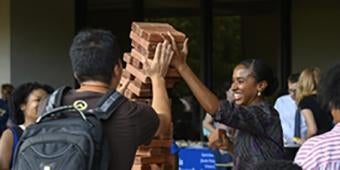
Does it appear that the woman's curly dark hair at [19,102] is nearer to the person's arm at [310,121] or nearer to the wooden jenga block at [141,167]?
the wooden jenga block at [141,167]

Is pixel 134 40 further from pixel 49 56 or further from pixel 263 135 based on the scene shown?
pixel 49 56

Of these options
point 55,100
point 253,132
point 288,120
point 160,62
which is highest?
point 160,62

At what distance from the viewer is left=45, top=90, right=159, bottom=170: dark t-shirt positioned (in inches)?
135

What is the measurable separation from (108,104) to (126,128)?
127mm

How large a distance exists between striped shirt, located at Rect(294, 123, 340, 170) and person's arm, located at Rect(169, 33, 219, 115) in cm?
76

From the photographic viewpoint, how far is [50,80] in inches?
489

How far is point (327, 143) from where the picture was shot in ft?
12.0

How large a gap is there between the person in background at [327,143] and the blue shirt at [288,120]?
4650mm

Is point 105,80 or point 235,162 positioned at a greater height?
point 105,80

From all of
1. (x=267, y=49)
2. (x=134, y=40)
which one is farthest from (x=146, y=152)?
(x=267, y=49)

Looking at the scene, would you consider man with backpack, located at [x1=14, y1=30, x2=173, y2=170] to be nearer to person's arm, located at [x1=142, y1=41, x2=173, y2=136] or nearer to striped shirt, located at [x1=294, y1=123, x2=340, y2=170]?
person's arm, located at [x1=142, y1=41, x2=173, y2=136]

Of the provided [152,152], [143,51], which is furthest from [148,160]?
[143,51]

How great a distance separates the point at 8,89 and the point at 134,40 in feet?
23.5

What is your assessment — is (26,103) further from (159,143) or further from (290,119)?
(290,119)
